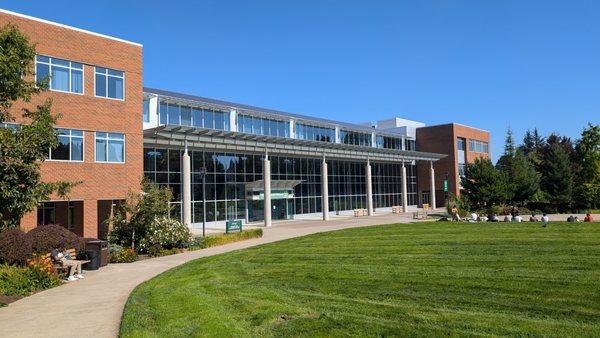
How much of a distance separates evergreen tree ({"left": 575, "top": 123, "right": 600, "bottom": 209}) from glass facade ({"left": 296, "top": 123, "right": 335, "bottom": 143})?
26.5 m

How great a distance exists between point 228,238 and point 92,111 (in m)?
9.34

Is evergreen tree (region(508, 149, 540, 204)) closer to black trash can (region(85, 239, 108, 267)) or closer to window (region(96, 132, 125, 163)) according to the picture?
window (region(96, 132, 125, 163))

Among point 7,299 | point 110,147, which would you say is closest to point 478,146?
point 110,147

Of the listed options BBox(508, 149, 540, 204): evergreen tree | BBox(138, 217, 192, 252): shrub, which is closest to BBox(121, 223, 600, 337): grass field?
BBox(138, 217, 192, 252): shrub

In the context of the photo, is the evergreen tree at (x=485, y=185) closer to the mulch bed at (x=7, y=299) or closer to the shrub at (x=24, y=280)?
the shrub at (x=24, y=280)

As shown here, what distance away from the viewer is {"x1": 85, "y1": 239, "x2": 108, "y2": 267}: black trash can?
1841 centimetres

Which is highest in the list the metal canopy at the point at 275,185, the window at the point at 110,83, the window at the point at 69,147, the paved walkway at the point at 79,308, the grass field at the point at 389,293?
the window at the point at 110,83

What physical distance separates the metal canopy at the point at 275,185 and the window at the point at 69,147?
57.8 feet

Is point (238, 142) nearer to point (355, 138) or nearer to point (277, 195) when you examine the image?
point (277, 195)

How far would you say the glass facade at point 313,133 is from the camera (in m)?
50.0

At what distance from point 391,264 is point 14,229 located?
1255 cm

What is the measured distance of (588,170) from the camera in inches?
2080

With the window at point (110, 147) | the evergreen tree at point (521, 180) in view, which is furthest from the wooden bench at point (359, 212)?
the window at point (110, 147)

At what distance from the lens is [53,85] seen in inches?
932
